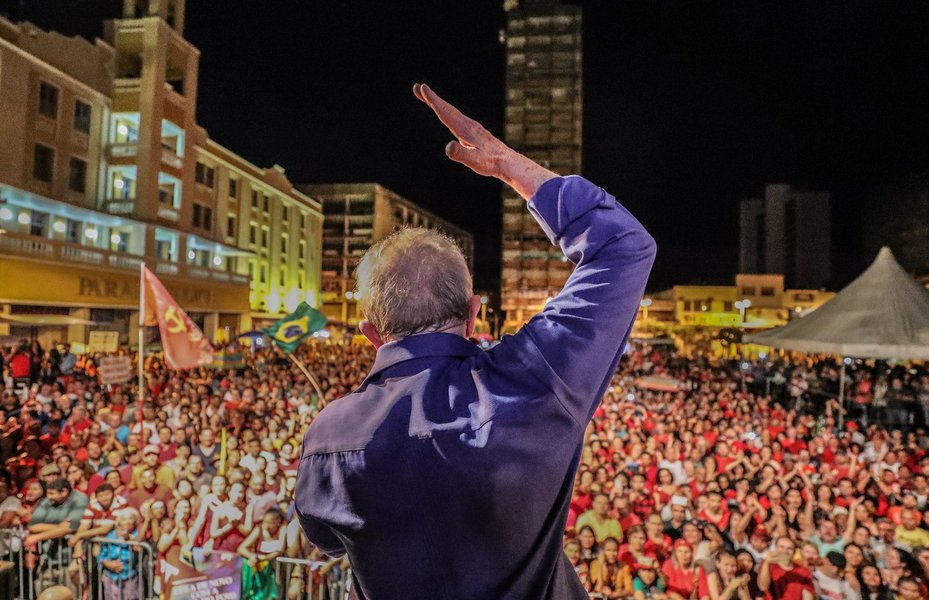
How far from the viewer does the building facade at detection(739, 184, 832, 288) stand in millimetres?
116312

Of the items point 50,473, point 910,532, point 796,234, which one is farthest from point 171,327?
point 796,234

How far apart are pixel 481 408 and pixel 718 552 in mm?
6096

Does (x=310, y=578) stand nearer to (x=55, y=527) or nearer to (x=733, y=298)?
(x=55, y=527)

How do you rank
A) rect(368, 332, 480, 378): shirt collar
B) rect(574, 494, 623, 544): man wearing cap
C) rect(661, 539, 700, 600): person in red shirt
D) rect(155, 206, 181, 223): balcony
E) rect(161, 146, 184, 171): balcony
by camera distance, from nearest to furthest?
rect(368, 332, 480, 378): shirt collar, rect(661, 539, 700, 600): person in red shirt, rect(574, 494, 623, 544): man wearing cap, rect(161, 146, 184, 171): balcony, rect(155, 206, 181, 223): balcony

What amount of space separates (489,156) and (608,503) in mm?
7069

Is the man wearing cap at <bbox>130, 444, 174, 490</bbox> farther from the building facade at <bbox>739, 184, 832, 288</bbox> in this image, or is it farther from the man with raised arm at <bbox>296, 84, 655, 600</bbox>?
the building facade at <bbox>739, 184, 832, 288</bbox>

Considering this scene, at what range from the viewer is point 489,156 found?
1459 mm

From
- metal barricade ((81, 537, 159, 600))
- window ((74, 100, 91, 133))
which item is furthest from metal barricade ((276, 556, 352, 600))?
window ((74, 100, 91, 133))

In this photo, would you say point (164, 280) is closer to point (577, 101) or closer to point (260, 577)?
point (260, 577)

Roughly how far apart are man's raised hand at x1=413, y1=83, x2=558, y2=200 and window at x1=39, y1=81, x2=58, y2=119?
32087 millimetres

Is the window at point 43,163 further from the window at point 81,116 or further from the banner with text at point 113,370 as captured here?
the banner with text at point 113,370

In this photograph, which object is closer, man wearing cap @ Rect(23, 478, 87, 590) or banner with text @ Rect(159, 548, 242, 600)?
banner with text @ Rect(159, 548, 242, 600)

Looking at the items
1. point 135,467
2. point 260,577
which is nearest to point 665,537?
point 260,577

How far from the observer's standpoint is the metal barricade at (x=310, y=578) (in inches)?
230
